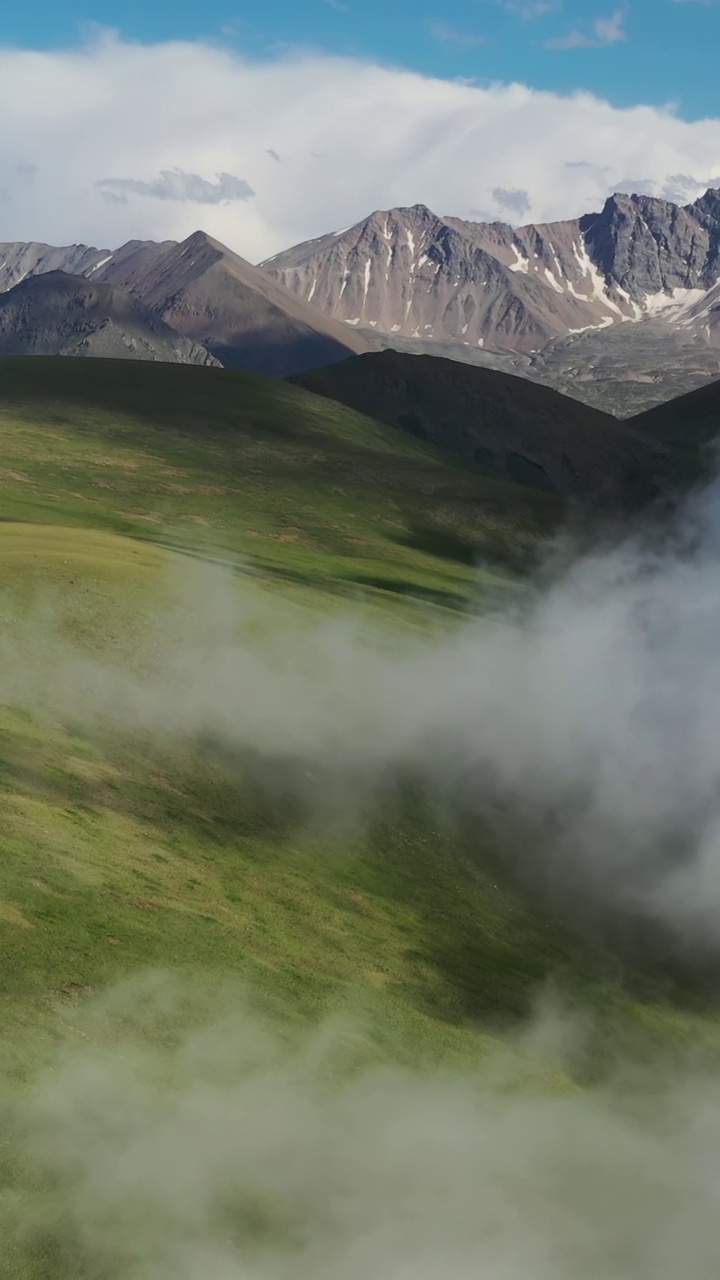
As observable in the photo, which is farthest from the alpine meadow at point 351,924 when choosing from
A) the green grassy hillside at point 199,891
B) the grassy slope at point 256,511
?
the grassy slope at point 256,511

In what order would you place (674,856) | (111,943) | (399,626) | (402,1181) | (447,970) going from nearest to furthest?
(402,1181), (111,943), (447,970), (674,856), (399,626)

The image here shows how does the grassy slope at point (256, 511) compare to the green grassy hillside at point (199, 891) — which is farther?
the grassy slope at point (256, 511)

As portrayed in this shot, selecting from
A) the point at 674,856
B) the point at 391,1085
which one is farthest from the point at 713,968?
the point at 391,1085

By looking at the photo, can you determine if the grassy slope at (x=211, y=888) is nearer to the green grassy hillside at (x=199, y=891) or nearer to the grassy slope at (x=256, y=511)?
the green grassy hillside at (x=199, y=891)

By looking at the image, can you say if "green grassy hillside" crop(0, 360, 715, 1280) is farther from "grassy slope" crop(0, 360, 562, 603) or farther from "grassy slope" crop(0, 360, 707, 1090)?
"grassy slope" crop(0, 360, 562, 603)

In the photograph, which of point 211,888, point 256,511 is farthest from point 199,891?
point 256,511

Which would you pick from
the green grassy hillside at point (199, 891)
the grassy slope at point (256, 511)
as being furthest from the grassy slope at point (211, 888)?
the grassy slope at point (256, 511)

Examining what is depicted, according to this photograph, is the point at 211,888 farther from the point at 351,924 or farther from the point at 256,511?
the point at 256,511

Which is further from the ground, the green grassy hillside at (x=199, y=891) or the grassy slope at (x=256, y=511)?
the grassy slope at (x=256, y=511)

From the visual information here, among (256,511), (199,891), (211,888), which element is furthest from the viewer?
(256,511)

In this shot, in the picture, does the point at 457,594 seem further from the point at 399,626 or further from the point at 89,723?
the point at 89,723

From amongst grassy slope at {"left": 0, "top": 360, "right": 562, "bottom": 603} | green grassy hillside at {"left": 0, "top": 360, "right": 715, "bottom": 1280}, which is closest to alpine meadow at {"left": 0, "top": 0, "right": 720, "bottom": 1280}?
green grassy hillside at {"left": 0, "top": 360, "right": 715, "bottom": 1280}
